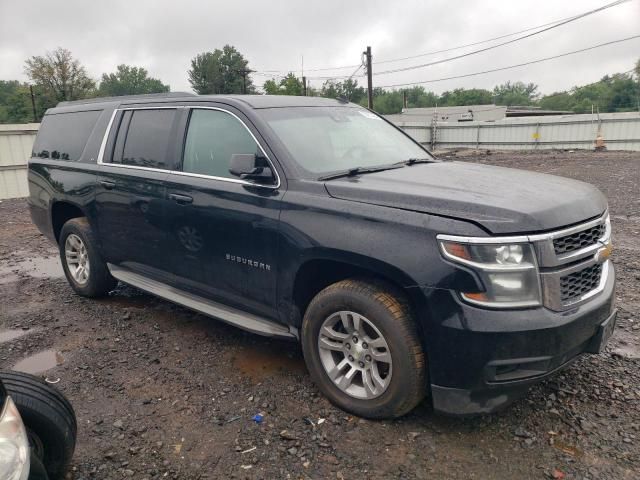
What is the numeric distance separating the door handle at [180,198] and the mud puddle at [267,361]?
1.26 meters

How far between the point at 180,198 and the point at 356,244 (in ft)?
5.43

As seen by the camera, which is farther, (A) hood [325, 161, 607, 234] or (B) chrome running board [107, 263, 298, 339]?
(B) chrome running board [107, 263, 298, 339]

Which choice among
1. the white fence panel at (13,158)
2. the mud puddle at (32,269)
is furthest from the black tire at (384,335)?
the white fence panel at (13,158)

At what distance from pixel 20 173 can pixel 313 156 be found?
1508 cm

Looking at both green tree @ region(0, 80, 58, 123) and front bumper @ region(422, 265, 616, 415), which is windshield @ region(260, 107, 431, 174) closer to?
front bumper @ region(422, 265, 616, 415)

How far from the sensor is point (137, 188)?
167 inches

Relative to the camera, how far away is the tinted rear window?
5027 mm

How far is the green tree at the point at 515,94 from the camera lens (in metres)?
102

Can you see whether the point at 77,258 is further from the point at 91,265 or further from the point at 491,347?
the point at 491,347

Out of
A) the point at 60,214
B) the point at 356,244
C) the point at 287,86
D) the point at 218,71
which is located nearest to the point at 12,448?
the point at 356,244

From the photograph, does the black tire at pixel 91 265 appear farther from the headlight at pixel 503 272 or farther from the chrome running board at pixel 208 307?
the headlight at pixel 503 272

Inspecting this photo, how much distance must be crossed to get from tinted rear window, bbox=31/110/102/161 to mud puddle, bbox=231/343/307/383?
8.93 ft

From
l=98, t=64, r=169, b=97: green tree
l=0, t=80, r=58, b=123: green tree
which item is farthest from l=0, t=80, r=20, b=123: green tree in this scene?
l=98, t=64, r=169, b=97: green tree

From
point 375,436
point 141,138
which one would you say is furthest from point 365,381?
point 141,138
